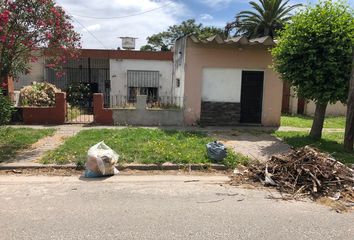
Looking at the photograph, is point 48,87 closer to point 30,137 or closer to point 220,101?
point 30,137

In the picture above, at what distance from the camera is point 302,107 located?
20.0 meters

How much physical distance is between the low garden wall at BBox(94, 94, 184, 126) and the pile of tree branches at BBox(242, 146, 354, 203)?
20.7ft

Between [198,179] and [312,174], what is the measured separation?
2.07 m

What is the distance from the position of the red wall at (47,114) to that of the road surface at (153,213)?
6.44m

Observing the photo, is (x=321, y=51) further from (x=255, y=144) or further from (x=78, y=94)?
(x=78, y=94)

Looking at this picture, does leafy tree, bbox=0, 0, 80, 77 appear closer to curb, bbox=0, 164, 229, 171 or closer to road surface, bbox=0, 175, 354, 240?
curb, bbox=0, 164, 229, 171

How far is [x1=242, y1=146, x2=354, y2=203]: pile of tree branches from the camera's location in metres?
6.11

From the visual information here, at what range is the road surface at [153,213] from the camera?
14.2 feet

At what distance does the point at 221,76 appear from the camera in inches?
525

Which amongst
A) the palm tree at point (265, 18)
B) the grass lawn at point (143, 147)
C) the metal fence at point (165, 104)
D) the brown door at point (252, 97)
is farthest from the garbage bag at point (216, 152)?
the palm tree at point (265, 18)

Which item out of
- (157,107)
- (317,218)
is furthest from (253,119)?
(317,218)

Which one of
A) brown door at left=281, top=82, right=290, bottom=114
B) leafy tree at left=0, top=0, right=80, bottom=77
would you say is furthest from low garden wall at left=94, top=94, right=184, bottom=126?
brown door at left=281, top=82, right=290, bottom=114

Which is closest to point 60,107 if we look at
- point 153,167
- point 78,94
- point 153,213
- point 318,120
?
point 78,94

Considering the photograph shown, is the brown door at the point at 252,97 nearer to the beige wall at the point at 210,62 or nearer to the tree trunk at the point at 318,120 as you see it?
the beige wall at the point at 210,62
